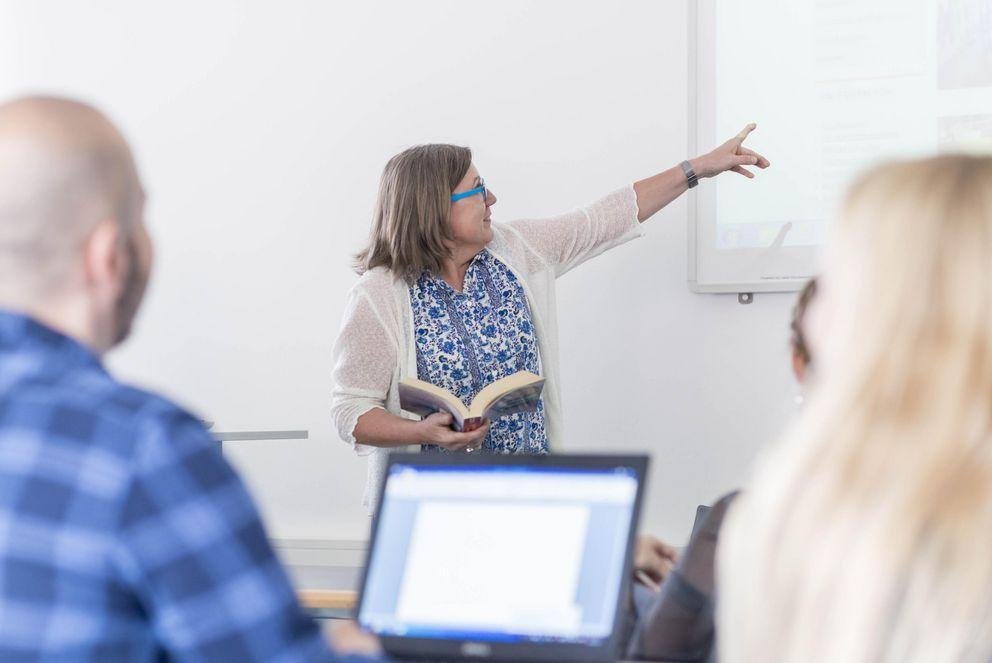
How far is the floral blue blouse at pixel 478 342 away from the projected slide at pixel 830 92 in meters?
0.92

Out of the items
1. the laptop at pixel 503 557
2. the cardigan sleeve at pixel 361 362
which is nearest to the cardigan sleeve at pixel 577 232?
the cardigan sleeve at pixel 361 362

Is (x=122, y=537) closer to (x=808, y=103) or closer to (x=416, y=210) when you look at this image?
(x=416, y=210)

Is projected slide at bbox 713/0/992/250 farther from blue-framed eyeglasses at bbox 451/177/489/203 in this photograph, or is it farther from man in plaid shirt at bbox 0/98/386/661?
man in plaid shirt at bbox 0/98/386/661

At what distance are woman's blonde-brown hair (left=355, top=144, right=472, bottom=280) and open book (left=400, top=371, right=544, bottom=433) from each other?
350 millimetres

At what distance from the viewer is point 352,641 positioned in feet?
4.39

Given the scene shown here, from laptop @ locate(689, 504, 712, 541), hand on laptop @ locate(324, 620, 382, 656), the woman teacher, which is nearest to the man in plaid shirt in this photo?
hand on laptop @ locate(324, 620, 382, 656)

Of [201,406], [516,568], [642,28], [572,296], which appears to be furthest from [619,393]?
[516,568]

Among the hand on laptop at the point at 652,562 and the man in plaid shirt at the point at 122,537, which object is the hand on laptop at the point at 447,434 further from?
the man in plaid shirt at the point at 122,537

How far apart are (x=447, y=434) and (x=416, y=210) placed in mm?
607

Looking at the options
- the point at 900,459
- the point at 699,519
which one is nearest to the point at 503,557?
the point at 900,459

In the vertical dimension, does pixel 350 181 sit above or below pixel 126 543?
above

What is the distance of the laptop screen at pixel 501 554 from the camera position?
4.64 ft

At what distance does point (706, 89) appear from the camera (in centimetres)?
363

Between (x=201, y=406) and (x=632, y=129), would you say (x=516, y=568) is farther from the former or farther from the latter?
(x=201, y=406)
